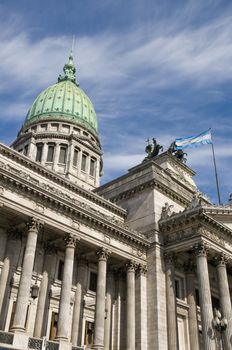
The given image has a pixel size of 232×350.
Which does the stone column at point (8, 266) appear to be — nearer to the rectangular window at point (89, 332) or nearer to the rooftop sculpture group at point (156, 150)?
the rectangular window at point (89, 332)

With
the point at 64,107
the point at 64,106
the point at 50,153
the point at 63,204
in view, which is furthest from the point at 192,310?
the point at 64,106

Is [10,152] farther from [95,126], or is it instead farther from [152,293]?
[95,126]

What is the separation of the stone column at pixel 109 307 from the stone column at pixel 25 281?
10.1 m

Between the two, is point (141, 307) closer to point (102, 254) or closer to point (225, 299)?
point (102, 254)

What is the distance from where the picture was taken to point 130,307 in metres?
33.0

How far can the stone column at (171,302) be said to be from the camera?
32281mm

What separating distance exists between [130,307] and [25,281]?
10585mm

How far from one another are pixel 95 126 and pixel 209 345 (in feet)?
163

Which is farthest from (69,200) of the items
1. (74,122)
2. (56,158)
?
(74,122)

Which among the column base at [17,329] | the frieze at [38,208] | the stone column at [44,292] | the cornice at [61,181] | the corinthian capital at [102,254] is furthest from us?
the cornice at [61,181]

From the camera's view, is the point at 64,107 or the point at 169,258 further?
the point at 64,107

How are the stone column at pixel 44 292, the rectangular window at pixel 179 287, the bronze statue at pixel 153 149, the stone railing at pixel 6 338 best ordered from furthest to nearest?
the bronze statue at pixel 153 149
the rectangular window at pixel 179 287
the stone column at pixel 44 292
the stone railing at pixel 6 338

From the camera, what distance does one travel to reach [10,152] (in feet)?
131

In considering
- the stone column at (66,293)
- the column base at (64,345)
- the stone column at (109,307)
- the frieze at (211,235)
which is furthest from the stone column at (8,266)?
the frieze at (211,235)
